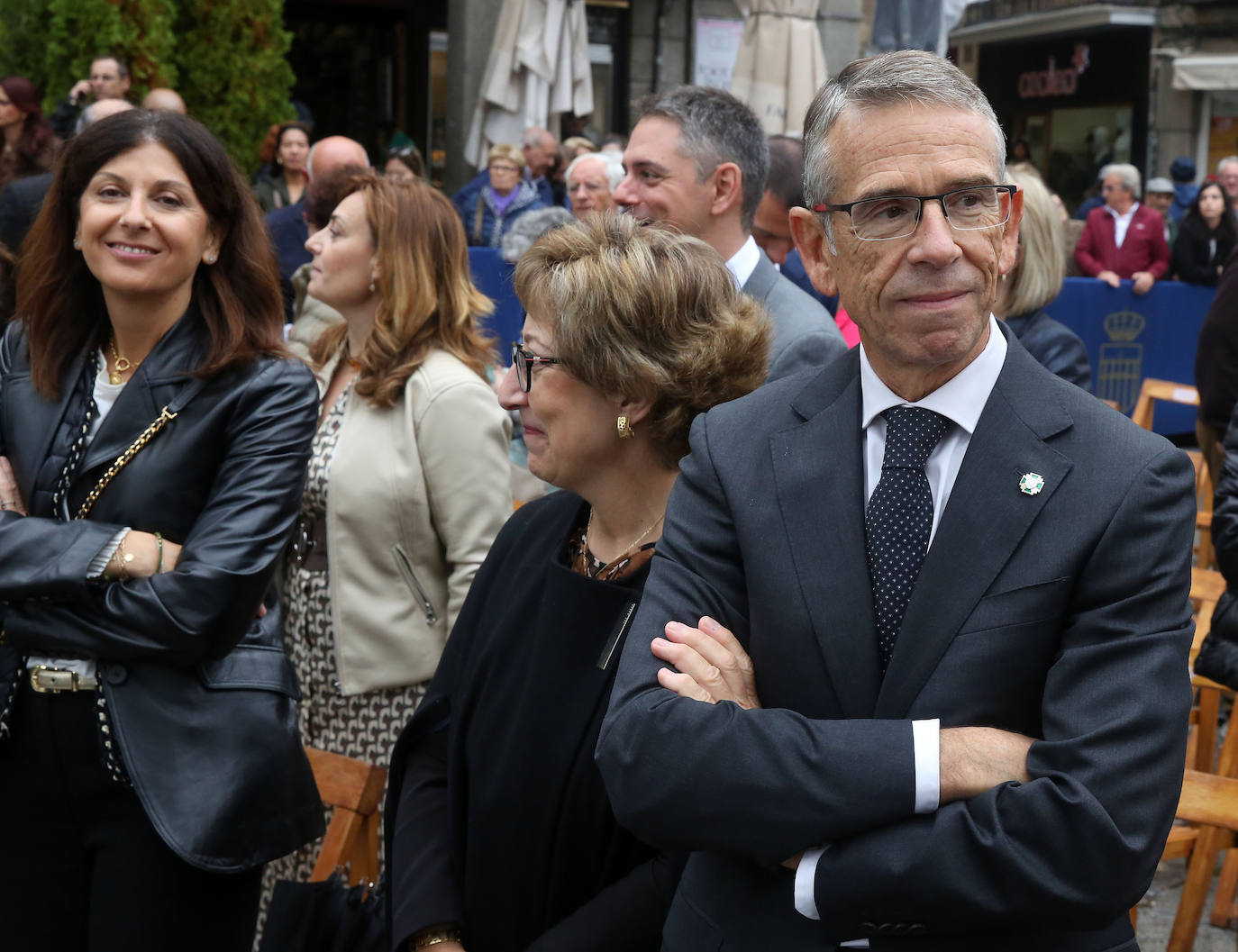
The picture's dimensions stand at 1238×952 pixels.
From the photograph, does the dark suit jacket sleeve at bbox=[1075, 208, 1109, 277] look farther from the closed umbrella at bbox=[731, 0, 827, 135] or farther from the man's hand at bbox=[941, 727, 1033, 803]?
the man's hand at bbox=[941, 727, 1033, 803]

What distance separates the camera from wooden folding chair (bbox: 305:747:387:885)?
3273mm

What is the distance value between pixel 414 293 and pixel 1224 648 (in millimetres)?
2269

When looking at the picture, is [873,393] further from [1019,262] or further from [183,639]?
[1019,262]

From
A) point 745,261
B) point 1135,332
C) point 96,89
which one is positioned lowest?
point 1135,332

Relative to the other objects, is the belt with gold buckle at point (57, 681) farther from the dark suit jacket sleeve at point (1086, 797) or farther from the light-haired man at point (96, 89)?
the light-haired man at point (96, 89)

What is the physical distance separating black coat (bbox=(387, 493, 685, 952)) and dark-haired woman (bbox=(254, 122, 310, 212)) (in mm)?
8051

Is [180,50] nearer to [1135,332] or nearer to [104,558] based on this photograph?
[1135,332]

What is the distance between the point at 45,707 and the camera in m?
2.77

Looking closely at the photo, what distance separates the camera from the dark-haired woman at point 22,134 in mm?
7348

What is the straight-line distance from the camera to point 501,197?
1108cm

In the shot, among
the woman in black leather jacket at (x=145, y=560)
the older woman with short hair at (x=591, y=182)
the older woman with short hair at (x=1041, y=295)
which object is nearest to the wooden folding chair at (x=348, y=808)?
the woman in black leather jacket at (x=145, y=560)

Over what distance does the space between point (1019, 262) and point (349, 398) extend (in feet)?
7.79

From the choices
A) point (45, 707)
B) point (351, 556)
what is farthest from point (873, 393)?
point (351, 556)

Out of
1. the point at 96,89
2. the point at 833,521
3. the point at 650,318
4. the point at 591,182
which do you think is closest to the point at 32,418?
the point at 650,318
